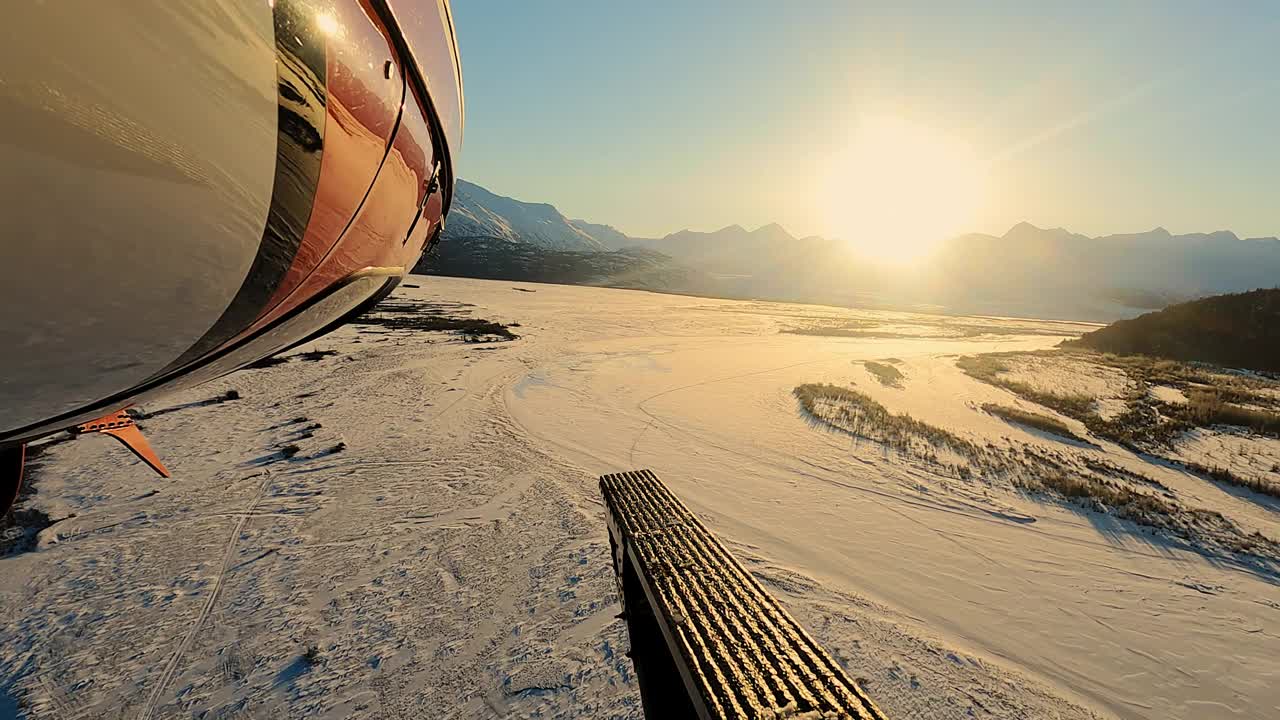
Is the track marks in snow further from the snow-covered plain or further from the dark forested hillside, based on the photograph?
the dark forested hillside

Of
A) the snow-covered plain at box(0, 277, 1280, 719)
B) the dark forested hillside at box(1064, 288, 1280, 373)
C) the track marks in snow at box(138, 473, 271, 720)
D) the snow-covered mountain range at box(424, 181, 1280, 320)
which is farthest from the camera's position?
the snow-covered mountain range at box(424, 181, 1280, 320)

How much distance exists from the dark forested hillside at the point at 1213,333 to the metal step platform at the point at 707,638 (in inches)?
1326

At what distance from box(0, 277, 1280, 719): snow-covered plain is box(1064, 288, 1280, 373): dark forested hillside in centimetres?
2336

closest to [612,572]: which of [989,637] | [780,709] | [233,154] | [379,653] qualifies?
[379,653]

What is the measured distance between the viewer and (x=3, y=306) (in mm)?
690

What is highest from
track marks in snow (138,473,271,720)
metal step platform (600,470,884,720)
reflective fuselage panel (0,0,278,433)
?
reflective fuselage panel (0,0,278,433)

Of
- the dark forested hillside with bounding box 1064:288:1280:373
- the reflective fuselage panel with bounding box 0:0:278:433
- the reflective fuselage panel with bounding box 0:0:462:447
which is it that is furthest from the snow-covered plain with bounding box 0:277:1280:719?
the dark forested hillside with bounding box 1064:288:1280:373

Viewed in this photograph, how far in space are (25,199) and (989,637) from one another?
683 cm

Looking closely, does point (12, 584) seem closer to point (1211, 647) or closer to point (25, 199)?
point (25, 199)

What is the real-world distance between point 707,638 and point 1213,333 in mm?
38037

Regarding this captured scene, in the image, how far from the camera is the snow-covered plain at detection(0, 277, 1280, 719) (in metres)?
3.99

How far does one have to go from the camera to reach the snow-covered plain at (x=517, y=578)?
13.1 ft

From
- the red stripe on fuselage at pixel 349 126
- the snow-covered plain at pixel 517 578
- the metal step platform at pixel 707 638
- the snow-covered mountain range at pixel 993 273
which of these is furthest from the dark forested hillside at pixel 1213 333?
the snow-covered mountain range at pixel 993 273

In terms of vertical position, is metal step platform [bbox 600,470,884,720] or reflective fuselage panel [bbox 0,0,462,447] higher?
reflective fuselage panel [bbox 0,0,462,447]
